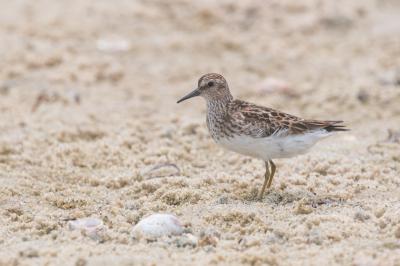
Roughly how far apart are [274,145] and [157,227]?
4.00 feet

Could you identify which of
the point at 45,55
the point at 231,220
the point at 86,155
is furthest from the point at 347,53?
the point at 231,220

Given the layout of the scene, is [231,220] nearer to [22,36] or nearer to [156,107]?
[156,107]

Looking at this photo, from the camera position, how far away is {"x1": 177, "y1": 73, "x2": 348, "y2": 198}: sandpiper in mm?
5457

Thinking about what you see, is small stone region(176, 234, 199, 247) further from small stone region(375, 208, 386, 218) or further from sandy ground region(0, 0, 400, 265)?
small stone region(375, 208, 386, 218)

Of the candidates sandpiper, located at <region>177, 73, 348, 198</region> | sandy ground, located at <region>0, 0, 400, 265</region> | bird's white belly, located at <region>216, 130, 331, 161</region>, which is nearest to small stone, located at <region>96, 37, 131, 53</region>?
sandy ground, located at <region>0, 0, 400, 265</region>

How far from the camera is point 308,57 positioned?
973 centimetres

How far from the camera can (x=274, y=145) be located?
5457 mm

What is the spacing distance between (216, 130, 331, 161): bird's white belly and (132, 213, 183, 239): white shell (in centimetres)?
96

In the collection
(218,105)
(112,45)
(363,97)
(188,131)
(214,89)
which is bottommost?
(188,131)

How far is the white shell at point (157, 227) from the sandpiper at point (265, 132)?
96 cm

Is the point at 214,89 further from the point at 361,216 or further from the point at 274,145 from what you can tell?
the point at 361,216

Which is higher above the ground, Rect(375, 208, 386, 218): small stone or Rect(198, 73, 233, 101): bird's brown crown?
Rect(198, 73, 233, 101): bird's brown crown

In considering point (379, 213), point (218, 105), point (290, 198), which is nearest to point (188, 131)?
point (218, 105)

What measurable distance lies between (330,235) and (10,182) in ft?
8.42
